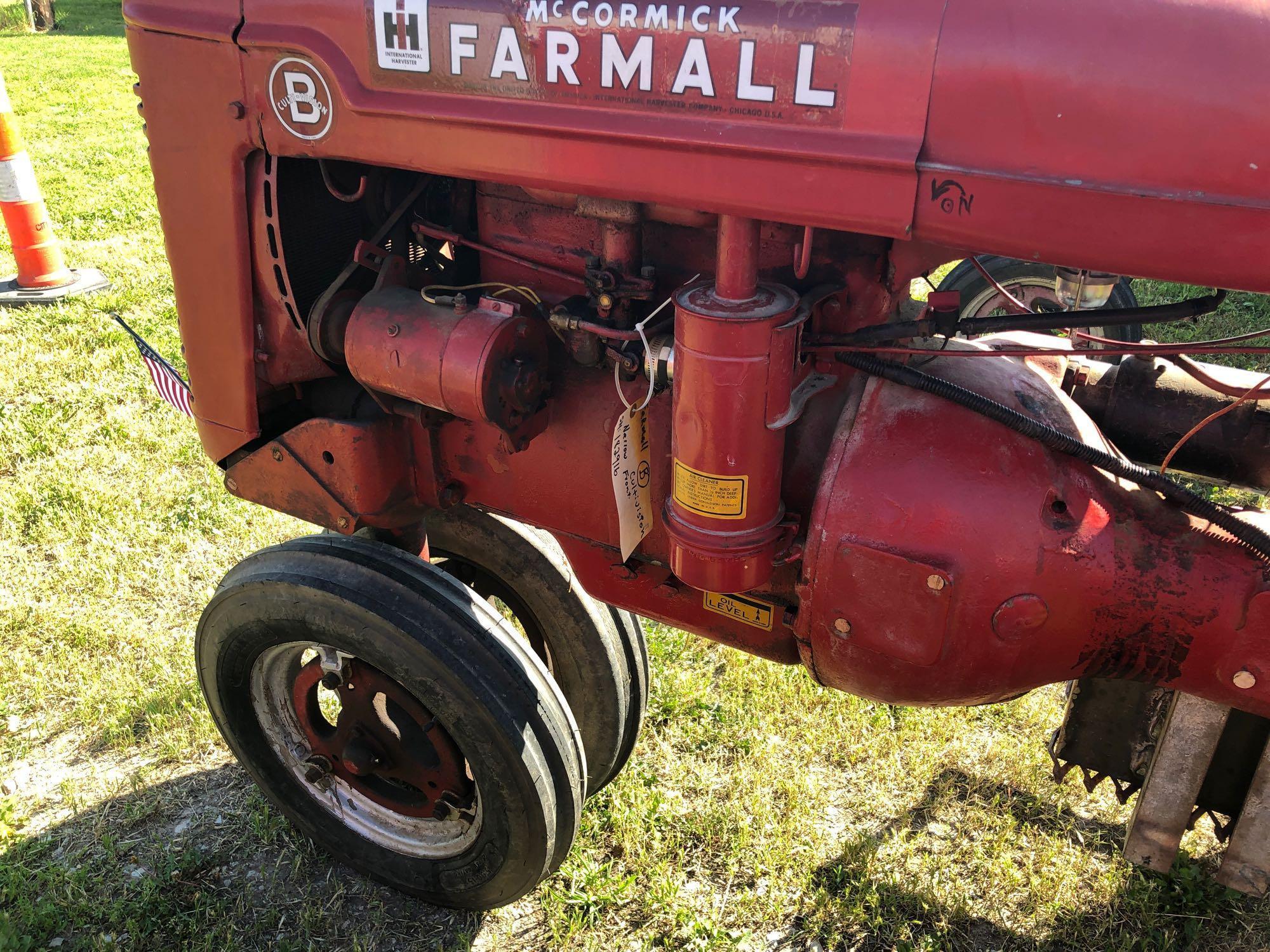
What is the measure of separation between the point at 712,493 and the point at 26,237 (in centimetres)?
548

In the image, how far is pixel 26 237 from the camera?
5.59 meters

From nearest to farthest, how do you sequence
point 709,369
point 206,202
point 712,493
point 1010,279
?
point 709,369, point 712,493, point 206,202, point 1010,279

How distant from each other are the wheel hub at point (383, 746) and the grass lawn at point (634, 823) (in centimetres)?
28

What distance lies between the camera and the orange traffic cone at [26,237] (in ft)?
18.0

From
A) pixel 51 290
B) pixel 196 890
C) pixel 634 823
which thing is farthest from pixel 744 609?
pixel 51 290

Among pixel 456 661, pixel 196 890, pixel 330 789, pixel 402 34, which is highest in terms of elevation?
pixel 402 34

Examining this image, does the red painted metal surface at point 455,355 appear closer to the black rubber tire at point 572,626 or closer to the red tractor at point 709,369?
the red tractor at point 709,369

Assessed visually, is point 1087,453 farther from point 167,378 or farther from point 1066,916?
point 167,378

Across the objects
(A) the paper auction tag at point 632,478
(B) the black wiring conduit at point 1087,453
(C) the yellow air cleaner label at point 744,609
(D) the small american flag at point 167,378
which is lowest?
(C) the yellow air cleaner label at point 744,609

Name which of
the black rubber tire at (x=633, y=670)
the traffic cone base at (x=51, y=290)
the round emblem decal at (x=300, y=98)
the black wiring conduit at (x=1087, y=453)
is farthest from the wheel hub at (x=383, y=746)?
the traffic cone base at (x=51, y=290)

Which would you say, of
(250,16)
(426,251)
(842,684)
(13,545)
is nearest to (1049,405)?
(842,684)

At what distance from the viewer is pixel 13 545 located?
3.55 m

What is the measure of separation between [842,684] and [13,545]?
3.14 meters

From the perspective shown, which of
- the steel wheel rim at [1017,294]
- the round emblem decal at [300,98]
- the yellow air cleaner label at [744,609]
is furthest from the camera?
the steel wheel rim at [1017,294]
